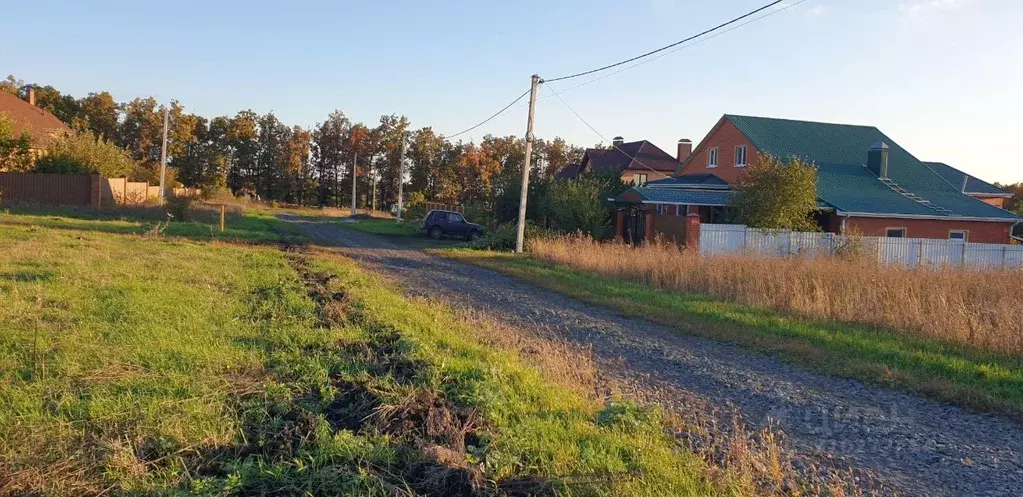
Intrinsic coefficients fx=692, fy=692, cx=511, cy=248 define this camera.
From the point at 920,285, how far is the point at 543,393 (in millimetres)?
10027

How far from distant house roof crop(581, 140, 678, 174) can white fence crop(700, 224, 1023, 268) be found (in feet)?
110

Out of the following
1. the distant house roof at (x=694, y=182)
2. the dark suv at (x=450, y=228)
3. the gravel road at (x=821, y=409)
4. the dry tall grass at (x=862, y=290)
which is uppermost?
the distant house roof at (x=694, y=182)

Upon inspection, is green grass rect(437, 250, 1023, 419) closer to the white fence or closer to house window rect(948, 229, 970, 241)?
the white fence

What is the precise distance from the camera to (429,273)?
17.6m

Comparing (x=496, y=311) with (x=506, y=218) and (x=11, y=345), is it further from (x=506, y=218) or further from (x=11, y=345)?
(x=506, y=218)

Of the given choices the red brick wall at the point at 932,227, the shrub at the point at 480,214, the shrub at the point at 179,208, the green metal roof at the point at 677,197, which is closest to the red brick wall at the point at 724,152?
the green metal roof at the point at 677,197

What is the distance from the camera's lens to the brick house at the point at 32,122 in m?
41.8

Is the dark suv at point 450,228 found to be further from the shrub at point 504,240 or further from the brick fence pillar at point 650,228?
the brick fence pillar at point 650,228

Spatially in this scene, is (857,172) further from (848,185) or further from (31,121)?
(31,121)

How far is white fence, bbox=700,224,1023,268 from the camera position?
2141 cm

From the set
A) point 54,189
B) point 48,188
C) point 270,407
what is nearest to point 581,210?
point 270,407

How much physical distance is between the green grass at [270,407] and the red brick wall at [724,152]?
28.7 m

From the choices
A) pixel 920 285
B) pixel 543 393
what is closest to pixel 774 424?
pixel 543 393

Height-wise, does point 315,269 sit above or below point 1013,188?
below
